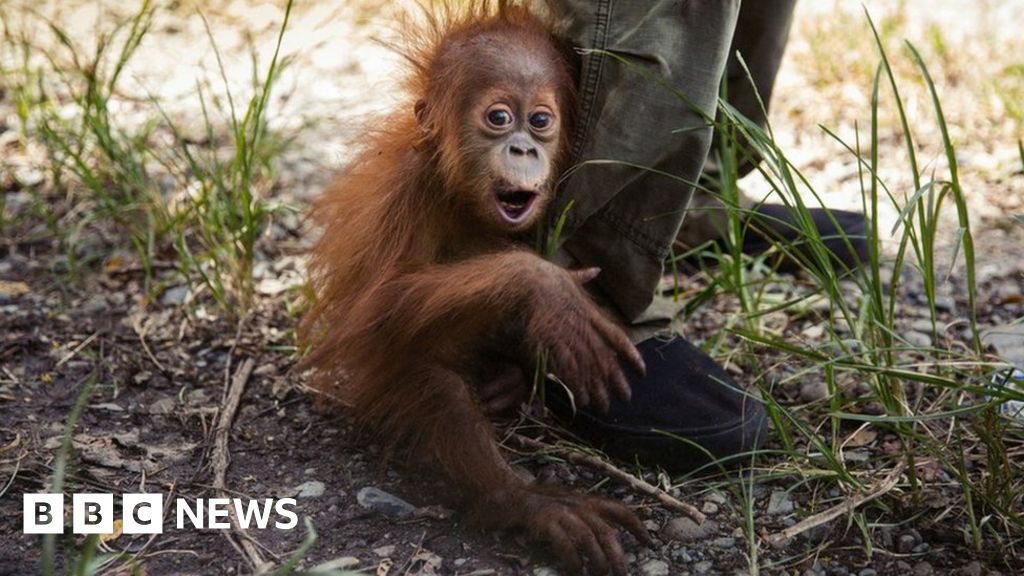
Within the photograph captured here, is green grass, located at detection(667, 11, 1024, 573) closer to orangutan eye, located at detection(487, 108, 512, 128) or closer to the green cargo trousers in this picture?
the green cargo trousers

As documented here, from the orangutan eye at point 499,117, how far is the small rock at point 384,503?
0.82 m

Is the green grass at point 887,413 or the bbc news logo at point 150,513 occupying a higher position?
the green grass at point 887,413

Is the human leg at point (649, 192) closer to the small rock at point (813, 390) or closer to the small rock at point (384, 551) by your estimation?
the small rock at point (813, 390)

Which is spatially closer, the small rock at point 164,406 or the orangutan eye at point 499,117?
the orangutan eye at point 499,117

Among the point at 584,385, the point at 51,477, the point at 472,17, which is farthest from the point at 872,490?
the point at 51,477

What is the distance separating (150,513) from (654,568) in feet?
3.31

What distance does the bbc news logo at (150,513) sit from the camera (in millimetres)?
2373

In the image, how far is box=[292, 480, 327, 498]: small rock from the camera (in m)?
2.57

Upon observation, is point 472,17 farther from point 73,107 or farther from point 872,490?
point 73,107

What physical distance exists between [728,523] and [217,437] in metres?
1.15

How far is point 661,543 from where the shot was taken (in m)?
2.40

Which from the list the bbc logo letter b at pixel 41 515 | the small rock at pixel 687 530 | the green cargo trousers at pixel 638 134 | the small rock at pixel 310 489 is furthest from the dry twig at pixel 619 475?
the bbc logo letter b at pixel 41 515

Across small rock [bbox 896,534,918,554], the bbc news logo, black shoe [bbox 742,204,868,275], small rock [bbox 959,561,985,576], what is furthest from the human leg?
black shoe [bbox 742,204,868,275]

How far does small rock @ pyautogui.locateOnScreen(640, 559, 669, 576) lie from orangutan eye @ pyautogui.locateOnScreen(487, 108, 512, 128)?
97 cm
